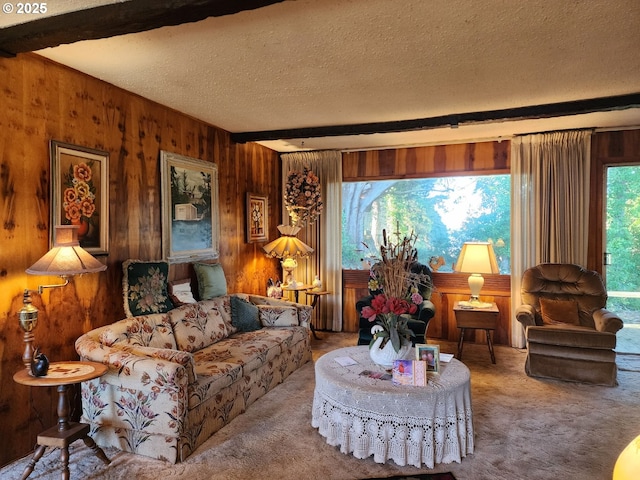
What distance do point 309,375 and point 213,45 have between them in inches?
119

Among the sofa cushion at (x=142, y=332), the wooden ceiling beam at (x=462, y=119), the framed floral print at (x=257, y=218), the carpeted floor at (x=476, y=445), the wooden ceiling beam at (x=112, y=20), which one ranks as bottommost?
the carpeted floor at (x=476, y=445)

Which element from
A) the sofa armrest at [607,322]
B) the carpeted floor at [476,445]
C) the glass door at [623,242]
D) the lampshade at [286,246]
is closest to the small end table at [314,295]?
the lampshade at [286,246]

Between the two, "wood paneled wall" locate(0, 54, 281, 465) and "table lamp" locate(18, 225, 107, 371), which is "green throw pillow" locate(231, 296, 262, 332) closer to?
"wood paneled wall" locate(0, 54, 281, 465)

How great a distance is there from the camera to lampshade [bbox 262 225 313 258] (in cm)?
532

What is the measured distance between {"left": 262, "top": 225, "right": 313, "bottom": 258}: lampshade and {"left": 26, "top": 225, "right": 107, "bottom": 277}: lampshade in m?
2.77

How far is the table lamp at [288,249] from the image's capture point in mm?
5332

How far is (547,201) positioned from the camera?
192 inches

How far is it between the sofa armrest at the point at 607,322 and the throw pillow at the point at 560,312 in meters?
0.22

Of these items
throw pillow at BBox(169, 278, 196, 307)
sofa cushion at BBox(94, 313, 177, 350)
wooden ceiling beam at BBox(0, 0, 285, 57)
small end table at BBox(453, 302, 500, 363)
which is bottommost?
small end table at BBox(453, 302, 500, 363)

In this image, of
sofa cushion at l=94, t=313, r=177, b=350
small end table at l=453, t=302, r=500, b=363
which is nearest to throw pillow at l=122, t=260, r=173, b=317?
sofa cushion at l=94, t=313, r=177, b=350

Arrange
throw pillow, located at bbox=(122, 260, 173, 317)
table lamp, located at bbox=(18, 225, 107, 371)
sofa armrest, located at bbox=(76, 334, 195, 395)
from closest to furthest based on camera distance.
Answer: table lamp, located at bbox=(18, 225, 107, 371) < sofa armrest, located at bbox=(76, 334, 195, 395) < throw pillow, located at bbox=(122, 260, 173, 317)

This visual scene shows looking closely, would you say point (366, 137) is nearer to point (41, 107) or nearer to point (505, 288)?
point (505, 288)

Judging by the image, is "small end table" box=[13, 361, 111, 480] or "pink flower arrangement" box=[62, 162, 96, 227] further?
"pink flower arrangement" box=[62, 162, 96, 227]

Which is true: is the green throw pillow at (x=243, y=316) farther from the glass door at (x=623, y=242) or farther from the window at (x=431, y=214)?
the glass door at (x=623, y=242)
